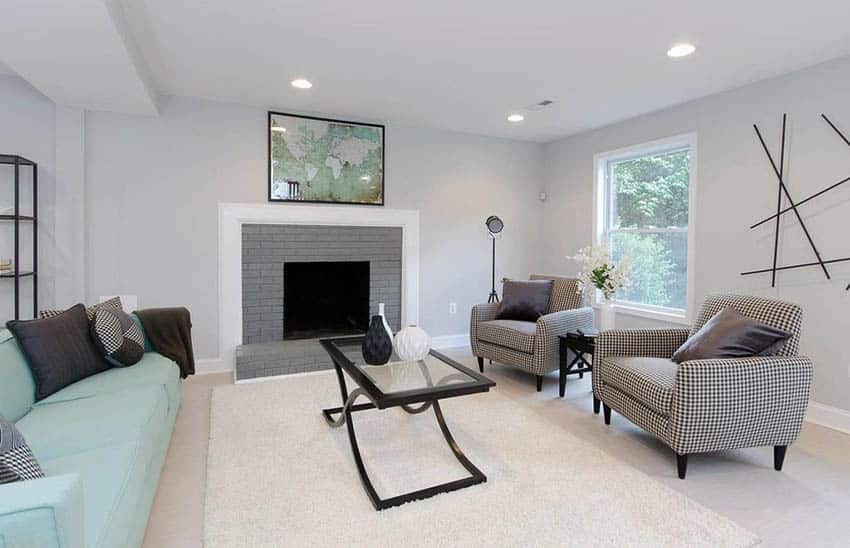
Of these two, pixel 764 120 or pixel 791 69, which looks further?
pixel 764 120

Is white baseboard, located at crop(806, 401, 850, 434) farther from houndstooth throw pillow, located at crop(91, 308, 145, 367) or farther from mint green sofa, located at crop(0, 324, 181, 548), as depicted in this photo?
houndstooth throw pillow, located at crop(91, 308, 145, 367)

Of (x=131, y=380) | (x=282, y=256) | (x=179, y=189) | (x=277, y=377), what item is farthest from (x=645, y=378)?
(x=179, y=189)

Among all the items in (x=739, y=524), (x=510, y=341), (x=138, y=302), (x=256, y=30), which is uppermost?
(x=256, y=30)

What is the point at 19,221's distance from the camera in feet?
11.6

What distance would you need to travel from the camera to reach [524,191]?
5.52 metres

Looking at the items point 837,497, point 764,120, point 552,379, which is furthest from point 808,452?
point 764,120

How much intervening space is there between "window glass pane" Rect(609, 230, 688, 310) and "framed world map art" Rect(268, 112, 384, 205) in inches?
99.2

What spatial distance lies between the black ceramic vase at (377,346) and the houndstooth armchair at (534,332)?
4.54 feet

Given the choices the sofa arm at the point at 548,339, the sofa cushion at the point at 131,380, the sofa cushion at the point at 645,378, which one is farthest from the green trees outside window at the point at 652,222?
the sofa cushion at the point at 131,380

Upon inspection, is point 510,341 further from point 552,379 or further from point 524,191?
point 524,191

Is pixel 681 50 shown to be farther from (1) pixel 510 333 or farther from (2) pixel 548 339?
(1) pixel 510 333

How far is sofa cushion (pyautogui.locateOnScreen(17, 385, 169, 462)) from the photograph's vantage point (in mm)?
1676

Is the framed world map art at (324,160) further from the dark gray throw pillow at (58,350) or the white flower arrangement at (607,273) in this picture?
the white flower arrangement at (607,273)

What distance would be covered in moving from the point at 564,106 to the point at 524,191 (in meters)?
1.49
